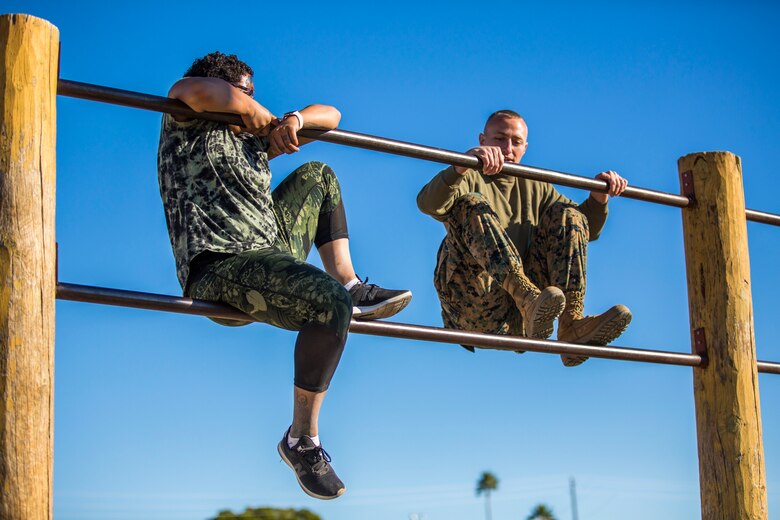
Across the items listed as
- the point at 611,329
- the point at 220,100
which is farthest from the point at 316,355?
the point at 611,329

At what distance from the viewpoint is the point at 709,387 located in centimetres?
334

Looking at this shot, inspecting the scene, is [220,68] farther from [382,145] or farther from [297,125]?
[382,145]

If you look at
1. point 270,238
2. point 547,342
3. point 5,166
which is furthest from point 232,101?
point 547,342

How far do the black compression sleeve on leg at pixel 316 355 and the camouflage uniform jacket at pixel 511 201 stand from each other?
3.45 ft

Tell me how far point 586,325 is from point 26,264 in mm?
1742

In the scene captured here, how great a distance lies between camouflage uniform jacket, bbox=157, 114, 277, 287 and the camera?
282cm

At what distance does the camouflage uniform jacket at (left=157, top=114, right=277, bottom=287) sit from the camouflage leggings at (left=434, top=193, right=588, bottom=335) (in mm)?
922

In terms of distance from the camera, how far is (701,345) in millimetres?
3391

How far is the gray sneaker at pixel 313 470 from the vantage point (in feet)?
8.89

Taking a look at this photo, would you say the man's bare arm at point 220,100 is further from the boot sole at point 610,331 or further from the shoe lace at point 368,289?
the boot sole at point 610,331

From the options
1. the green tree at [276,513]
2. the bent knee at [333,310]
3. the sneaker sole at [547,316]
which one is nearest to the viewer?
the bent knee at [333,310]

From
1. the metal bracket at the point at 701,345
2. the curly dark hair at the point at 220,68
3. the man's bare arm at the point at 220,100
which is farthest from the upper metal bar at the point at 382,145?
the metal bracket at the point at 701,345

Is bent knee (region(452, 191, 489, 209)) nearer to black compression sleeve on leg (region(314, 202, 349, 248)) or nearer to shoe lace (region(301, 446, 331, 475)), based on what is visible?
black compression sleeve on leg (region(314, 202, 349, 248))

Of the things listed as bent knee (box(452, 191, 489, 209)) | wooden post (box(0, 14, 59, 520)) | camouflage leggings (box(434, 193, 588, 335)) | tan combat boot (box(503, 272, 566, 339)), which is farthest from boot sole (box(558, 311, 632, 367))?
wooden post (box(0, 14, 59, 520))
